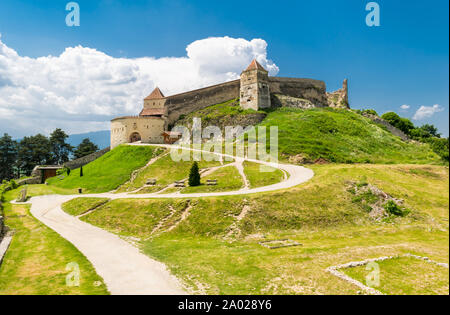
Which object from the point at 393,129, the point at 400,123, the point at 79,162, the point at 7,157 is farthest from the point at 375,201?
the point at 7,157

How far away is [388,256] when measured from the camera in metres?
13.0

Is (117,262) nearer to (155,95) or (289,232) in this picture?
(289,232)

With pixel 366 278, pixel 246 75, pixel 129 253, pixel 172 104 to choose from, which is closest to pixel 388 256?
pixel 366 278

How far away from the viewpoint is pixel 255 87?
5697 cm

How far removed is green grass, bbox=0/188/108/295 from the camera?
402 inches

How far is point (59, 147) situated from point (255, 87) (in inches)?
2294

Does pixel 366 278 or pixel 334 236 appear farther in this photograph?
pixel 334 236

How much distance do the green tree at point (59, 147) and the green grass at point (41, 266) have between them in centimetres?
6317

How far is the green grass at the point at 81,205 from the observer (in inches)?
1000

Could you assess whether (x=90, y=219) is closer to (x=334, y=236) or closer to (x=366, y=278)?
(x=334, y=236)

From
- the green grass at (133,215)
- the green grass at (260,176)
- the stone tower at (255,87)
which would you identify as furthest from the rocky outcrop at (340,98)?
the green grass at (133,215)

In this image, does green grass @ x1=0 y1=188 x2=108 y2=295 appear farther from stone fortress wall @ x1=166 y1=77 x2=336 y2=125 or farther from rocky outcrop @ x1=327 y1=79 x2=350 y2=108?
rocky outcrop @ x1=327 y1=79 x2=350 y2=108

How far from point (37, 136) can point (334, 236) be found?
79.4 m

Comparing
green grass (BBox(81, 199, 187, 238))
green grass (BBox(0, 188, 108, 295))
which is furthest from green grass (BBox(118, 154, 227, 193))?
green grass (BBox(0, 188, 108, 295))
